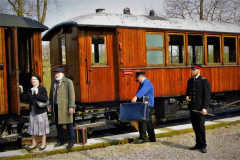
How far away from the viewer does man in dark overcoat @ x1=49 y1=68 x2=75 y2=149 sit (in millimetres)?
6676

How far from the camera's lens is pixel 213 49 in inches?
427

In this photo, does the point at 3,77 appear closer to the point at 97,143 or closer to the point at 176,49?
the point at 97,143

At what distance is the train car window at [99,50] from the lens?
838cm

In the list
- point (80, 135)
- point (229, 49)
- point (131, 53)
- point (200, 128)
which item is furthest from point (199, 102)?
point (229, 49)

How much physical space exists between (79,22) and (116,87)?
6.70ft

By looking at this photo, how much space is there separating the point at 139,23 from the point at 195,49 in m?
2.40

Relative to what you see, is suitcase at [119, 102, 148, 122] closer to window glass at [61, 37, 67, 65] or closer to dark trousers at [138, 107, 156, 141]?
dark trousers at [138, 107, 156, 141]

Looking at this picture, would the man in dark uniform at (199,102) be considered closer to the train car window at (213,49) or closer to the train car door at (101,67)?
the train car door at (101,67)

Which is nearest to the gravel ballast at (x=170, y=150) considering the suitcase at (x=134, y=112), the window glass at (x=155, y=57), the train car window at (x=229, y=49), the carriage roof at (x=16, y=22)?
the suitcase at (x=134, y=112)

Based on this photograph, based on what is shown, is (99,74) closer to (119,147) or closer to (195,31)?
(119,147)

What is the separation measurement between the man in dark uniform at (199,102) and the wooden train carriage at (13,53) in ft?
12.0

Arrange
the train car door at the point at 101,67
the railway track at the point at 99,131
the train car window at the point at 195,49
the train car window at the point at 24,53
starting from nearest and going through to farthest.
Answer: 1. the railway track at the point at 99,131
2. the train car window at the point at 24,53
3. the train car door at the point at 101,67
4. the train car window at the point at 195,49

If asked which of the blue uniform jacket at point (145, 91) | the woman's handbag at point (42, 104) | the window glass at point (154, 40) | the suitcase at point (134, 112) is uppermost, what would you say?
the window glass at point (154, 40)

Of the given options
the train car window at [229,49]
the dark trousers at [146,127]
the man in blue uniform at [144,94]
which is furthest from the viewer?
the train car window at [229,49]
